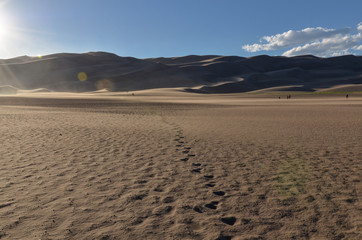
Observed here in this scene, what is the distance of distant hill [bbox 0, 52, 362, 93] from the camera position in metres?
107

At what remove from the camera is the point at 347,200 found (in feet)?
16.2

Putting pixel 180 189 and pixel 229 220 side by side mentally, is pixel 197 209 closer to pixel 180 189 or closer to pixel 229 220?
pixel 229 220

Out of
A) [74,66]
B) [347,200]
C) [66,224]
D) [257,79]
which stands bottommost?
[347,200]

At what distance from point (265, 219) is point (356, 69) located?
172 m

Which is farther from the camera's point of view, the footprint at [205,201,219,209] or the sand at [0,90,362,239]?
the footprint at [205,201,219,209]

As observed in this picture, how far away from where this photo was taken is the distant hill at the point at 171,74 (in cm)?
10656

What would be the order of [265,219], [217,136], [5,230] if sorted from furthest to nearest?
[217,136], [265,219], [5,230]

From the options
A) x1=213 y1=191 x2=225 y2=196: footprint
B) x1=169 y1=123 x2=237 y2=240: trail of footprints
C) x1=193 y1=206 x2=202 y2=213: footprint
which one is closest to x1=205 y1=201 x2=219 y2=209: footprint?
x1=169 y1=123 x2=237 y2=240: trail of footprints

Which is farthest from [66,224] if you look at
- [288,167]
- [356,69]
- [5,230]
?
[356,69]

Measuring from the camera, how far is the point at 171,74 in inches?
4764

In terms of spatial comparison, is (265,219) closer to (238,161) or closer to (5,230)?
(238,161)

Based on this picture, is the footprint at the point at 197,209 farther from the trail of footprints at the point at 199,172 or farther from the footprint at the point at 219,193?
the footprint at the point at 219,193

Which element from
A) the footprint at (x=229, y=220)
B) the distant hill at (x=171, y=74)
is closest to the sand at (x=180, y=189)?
the footprint at (x=229, y=220)

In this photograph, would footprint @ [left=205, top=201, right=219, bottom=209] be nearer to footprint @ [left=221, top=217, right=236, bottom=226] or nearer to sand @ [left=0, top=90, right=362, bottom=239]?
sand @ [left=0, top=90, right=362, bottom=239]
